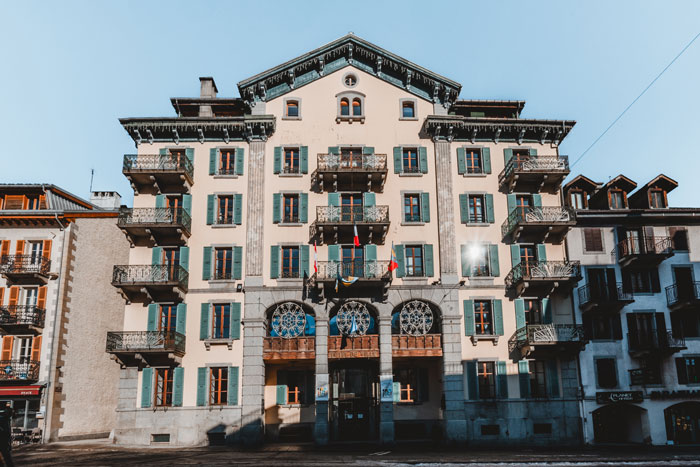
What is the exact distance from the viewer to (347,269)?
34156 mm

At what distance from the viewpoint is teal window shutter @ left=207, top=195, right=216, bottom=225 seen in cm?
3512

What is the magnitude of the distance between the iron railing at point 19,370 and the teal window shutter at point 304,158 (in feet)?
63.6

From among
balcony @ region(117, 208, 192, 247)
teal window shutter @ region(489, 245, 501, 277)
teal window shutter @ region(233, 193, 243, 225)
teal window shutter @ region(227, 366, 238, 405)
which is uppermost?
teal window shutter @ region(233, 193, 243, 225)

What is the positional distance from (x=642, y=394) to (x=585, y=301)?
19.7ft

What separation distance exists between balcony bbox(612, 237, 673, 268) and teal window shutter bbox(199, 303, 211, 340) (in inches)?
955

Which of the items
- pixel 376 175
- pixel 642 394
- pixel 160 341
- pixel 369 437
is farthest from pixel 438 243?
pixel 160 341

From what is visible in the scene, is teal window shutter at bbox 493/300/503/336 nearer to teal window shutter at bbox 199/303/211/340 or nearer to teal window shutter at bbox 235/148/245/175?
teal window shutter at bbox 199/303/211/340

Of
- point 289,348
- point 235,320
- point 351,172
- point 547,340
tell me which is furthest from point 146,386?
point 547,340

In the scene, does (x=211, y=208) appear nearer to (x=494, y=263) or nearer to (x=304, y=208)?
(x=304, y=208)

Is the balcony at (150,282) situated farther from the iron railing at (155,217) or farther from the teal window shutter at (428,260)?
the teal window shutter at (428,260)

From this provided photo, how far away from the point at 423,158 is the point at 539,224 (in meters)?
A: 7.93

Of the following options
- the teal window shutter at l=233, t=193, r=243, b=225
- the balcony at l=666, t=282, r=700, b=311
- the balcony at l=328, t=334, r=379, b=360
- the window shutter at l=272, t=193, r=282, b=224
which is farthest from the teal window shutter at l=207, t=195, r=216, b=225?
the balcony at l=666, t=282, r=700, b=311

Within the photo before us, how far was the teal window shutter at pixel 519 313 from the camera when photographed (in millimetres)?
34125

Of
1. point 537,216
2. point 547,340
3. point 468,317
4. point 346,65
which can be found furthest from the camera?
point 346,65
